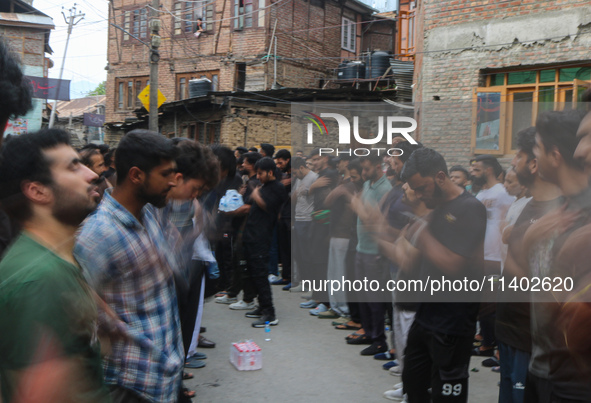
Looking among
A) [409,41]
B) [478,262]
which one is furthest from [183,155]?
[409,41]

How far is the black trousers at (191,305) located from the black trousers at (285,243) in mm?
4141

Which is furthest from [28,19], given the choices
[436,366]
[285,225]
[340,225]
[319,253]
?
[436,366]

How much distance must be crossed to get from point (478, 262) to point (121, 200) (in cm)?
217

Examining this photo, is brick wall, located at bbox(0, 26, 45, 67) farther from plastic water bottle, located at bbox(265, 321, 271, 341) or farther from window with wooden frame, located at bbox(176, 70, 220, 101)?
plastic water bottle, located at bbox(265, 321, 271, 341)

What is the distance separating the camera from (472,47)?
11062 mm

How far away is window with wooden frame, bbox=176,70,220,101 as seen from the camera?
2628 cm

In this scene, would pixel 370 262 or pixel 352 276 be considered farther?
pixel 352 276

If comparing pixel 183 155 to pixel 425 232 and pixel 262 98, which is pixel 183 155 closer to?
pixel 425 232

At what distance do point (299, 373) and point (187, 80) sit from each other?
2416cm

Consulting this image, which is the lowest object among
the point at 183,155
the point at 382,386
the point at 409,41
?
the point at 382,386

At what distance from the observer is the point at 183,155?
4.17m

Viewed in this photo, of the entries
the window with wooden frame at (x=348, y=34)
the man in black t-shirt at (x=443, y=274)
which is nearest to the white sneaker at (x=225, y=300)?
the man in black t-shirt at (x=443, y=274)

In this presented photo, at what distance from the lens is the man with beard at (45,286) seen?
129 cm

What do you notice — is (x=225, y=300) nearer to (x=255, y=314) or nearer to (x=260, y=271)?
(x=255, y=314)
